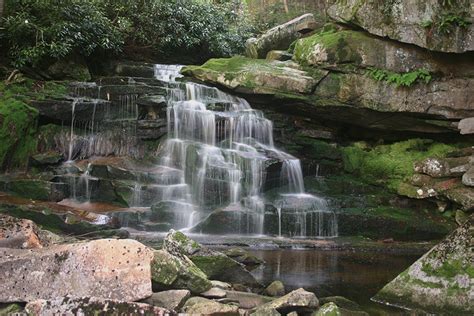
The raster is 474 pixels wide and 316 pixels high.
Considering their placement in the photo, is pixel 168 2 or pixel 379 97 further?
pixel 168 2

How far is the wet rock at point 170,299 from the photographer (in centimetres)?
491

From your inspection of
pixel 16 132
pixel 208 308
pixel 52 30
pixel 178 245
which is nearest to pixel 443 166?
pixel 178 245

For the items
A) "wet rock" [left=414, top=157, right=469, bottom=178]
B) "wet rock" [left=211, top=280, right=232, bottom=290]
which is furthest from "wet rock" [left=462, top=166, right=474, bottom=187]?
"wet rock" [left=211, top=280, right=232, bottom=290]

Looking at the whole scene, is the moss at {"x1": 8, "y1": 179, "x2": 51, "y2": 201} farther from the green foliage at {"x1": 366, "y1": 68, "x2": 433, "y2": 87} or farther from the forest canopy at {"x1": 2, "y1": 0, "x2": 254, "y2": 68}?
the green foliage at {"x1": 366, "y1": 68, "x2": 433, "y2": 87}

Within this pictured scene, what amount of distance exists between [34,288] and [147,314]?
1.16 m

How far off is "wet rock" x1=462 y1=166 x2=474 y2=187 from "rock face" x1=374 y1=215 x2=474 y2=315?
5355 millimetres

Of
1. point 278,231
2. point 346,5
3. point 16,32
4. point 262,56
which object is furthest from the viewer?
point 262,56

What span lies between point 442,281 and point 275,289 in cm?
225

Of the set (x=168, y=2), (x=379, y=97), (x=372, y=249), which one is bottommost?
(x=372, y=249)

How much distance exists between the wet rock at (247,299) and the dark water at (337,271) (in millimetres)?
1259

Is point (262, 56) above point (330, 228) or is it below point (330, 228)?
above

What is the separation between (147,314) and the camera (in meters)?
4.50

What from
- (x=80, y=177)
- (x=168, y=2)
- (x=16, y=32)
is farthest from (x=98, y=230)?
(x=168, y=2)

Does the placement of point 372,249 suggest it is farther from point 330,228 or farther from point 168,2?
Answer: point 168,2
